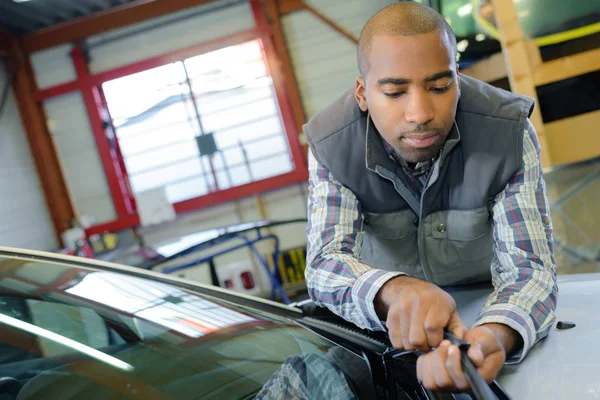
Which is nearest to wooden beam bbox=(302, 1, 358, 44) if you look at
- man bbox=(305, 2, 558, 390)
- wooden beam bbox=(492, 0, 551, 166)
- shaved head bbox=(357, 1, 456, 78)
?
wooden beam bbox=(492, 0, 551, 166)

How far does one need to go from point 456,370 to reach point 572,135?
289 cm

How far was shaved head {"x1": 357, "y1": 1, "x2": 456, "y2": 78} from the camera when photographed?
0.99 meters

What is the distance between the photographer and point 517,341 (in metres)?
0.81

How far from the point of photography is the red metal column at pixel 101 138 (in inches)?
223

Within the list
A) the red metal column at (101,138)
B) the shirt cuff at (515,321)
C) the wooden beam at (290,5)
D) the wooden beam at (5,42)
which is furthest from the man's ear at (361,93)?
the wooden beam at (5,42)

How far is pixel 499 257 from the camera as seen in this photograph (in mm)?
1061

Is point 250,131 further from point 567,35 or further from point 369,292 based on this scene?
point 369,292

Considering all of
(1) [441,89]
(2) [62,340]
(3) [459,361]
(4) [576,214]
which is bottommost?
(4) [576,214]

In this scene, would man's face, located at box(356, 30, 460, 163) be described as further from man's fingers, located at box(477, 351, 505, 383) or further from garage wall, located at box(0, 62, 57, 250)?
garage wall, located at box(0, 62, 57, 250)

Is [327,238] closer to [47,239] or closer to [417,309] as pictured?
[417,309]

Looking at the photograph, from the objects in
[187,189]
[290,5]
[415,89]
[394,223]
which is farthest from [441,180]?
[187,189]

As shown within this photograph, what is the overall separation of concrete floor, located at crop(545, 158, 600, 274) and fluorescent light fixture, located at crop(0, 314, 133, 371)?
2.69m

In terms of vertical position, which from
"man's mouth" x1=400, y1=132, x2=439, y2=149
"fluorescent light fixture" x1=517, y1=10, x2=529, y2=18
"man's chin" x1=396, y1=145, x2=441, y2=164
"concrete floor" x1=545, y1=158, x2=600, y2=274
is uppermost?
"fluorescent light fixture" x1=517, y1=10, x2=529, y2=18

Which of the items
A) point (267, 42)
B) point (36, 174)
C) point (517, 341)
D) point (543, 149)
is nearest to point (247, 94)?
point (267, 42)
